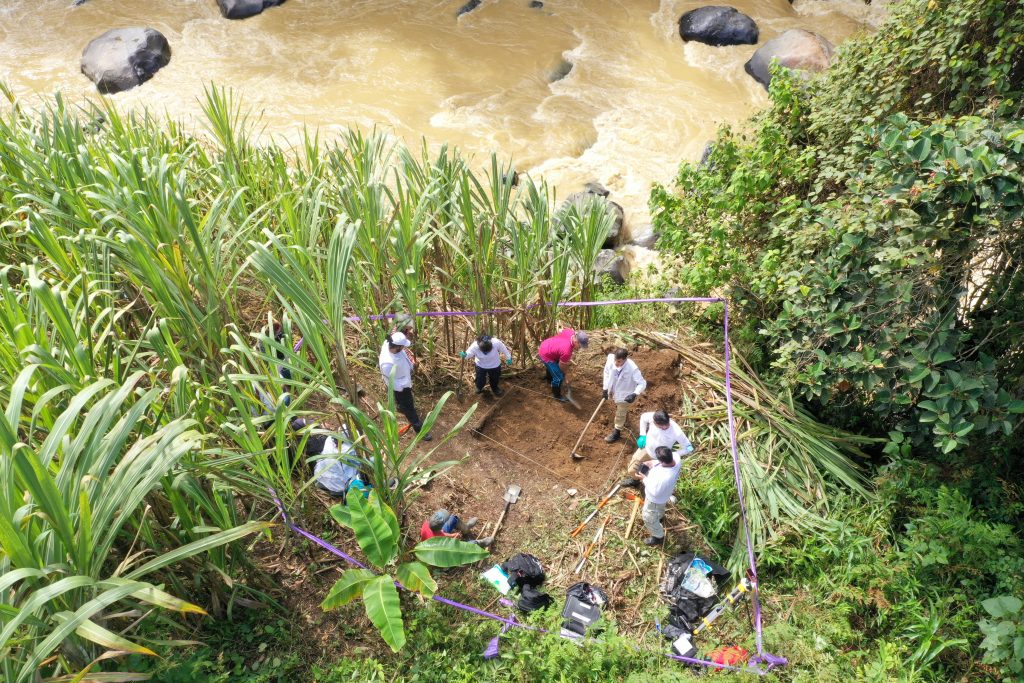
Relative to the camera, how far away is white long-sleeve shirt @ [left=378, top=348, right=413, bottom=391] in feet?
13.1

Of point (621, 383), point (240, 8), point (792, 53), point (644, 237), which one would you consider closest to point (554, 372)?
point (621, 383)

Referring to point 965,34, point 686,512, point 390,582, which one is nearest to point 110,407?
point 390,582

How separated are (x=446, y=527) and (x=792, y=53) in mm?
9271

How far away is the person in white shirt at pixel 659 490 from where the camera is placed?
3.63 metres

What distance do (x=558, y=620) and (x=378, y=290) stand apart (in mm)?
2100

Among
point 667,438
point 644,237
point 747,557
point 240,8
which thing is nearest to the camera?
point 747,557

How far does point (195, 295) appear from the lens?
3.34 metres

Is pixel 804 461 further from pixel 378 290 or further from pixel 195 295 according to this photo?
pixel 195 295

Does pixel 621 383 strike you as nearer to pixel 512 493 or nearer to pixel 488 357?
pixel 488 357

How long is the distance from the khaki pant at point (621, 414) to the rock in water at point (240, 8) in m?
10.2

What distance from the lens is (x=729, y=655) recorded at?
3.33 m

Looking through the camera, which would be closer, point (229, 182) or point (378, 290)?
point (378, 290)

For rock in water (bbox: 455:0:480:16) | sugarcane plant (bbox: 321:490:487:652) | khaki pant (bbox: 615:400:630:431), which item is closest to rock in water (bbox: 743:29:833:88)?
rock in water (bbox: 455:0:480:16)

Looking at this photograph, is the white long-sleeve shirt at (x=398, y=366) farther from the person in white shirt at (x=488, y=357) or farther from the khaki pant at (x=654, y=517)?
the khaki pant at (x=654, y=517)
